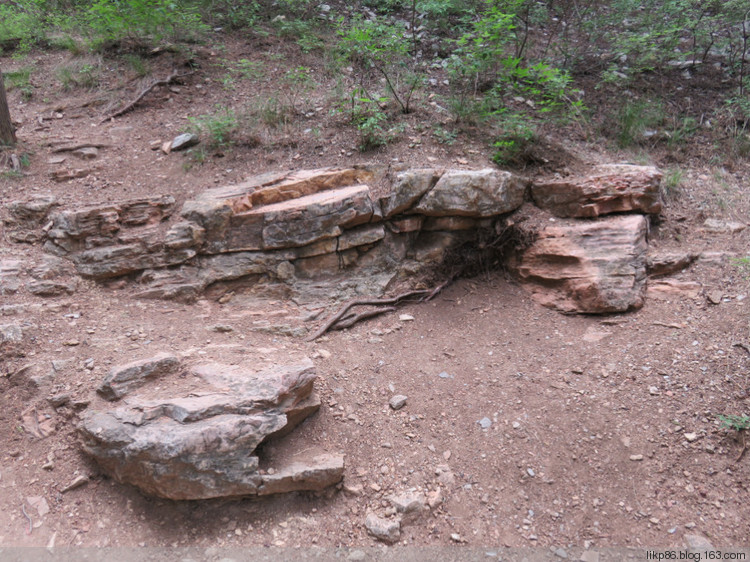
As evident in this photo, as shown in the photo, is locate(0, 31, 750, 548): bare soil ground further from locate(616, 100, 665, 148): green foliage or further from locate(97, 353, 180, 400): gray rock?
locate(616, 100, 665, 148): green foliage

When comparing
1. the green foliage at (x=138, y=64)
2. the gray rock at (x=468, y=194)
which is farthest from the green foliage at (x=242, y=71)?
the gray rock at (x=468, y=194)

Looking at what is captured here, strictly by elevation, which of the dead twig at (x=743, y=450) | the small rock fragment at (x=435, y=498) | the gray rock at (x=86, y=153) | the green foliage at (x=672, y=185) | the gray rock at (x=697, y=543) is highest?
the gray rock at (x=86, y=153)

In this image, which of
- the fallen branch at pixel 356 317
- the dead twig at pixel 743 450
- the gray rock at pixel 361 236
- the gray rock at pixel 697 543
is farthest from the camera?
the gray rock at pixel 361 236

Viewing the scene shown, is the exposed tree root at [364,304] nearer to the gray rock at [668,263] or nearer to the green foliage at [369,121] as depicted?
the green foliage at [369,121]

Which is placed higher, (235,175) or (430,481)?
(235,175)

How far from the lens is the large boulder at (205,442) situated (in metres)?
2.78

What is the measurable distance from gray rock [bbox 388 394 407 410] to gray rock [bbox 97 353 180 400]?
1.74 meters

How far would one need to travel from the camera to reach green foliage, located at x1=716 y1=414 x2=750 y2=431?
3.15m

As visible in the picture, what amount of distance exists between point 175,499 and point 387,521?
4.51ft

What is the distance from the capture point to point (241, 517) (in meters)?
2.89

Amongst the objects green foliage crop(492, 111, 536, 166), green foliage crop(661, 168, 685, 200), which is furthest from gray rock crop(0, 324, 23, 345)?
green foliage crop(661, 168, 685, 200)

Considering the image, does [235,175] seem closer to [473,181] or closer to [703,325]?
[473,181]

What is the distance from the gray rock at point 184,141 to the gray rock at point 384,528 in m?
5.10

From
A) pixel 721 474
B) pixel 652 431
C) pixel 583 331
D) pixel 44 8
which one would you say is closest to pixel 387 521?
pixel 652 431
